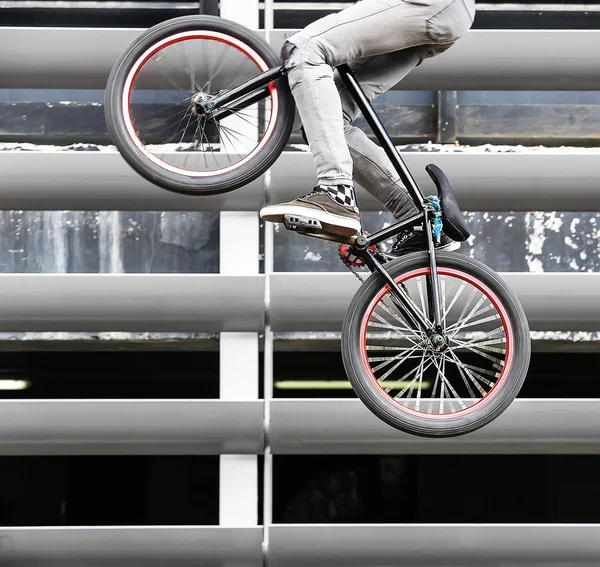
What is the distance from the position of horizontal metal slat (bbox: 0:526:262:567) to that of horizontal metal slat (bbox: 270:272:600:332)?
107 cm

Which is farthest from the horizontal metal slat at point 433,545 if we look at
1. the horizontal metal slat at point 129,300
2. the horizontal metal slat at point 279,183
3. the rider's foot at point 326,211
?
the rider's foot at point 326,211

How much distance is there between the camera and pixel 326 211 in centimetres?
322

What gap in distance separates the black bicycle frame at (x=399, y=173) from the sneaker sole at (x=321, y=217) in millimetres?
106

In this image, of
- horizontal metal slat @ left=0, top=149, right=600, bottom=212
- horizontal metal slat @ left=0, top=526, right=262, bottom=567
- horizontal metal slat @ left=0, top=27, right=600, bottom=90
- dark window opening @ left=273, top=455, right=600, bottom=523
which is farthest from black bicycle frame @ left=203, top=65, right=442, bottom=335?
dark window opening @ left=273, top=455, right=600, bottom=523

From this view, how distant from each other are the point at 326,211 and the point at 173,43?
2.82ft

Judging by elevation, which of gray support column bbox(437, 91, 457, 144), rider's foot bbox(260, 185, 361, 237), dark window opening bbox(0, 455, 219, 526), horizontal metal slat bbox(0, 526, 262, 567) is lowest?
dark window opening bbox(0, 455, 219, 526)

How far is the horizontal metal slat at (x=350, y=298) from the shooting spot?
4605mm

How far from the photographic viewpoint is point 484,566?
4.57m

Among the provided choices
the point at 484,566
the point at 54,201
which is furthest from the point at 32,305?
the point at 484,566

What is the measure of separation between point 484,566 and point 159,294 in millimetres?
2059

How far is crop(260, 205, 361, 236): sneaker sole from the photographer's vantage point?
10.5 feet

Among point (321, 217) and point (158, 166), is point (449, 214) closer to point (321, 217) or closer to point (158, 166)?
point (321, 217)

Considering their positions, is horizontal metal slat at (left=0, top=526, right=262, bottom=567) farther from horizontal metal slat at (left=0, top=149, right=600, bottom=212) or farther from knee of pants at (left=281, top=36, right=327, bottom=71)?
knee of pants at (left=281, top=36, right=327, bottom=71)

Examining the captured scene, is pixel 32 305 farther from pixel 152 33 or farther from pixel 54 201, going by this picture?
pixel 152 33
